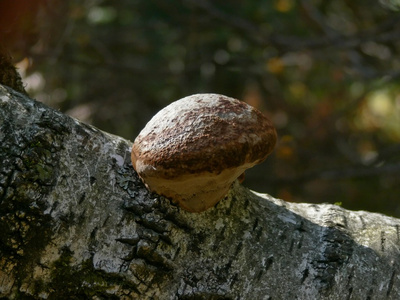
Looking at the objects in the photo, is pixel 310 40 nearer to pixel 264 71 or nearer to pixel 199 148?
pixel 264 71

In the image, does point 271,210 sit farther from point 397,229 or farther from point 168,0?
point 168,0

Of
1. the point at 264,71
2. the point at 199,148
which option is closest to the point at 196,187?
the point at 199,148

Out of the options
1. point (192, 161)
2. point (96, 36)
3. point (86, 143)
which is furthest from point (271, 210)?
point (96, 36)

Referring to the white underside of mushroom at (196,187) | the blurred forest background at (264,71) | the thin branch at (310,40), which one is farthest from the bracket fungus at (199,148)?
the thin branch at (310,40)

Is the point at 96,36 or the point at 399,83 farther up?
the point at 399,83

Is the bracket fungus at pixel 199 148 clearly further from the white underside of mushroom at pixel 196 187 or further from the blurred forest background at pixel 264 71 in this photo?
the blurred forest background at pixel 264 71

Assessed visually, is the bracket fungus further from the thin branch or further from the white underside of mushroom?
the thin branch

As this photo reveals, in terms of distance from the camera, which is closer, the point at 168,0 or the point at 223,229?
the point at 223,229
